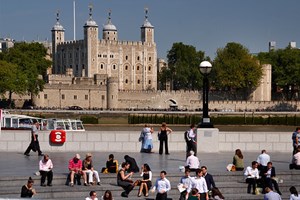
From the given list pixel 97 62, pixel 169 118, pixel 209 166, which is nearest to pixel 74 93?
pixel 97 62

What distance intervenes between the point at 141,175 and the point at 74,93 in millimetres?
75798

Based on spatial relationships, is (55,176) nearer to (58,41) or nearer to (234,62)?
(234,62)

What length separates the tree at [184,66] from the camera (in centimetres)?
10944

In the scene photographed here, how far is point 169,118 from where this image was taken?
73.1 metres

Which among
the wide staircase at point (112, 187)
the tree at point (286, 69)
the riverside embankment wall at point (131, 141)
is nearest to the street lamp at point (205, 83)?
the riverside embankment wall at point (131, 141)

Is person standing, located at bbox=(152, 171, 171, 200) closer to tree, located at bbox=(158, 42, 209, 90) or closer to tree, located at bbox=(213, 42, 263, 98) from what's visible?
tree, located at bbox=(213, 42, 263, 98)

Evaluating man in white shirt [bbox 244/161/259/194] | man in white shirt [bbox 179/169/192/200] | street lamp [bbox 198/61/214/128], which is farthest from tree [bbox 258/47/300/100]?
man in white shirt [bbox 179/169/192/200]

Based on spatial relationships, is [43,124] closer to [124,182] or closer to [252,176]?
[124,182]

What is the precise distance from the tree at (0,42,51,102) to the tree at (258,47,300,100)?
96.3 feet

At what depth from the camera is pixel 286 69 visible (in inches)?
4006

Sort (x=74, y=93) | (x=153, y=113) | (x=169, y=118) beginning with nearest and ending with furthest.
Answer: (x=169, y=118), (x=153, y=113), (x=74, y=93)

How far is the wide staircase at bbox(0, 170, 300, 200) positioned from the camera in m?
19.0

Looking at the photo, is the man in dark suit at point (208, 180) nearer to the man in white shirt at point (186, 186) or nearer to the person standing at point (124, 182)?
the man in white shirt at point (186, 186)

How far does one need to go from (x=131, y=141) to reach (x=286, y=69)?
76.8 m
